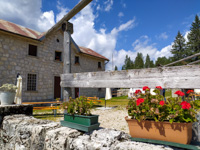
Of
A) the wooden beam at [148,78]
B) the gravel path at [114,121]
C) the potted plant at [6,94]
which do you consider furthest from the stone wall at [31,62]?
the wooden beam at [148,78]

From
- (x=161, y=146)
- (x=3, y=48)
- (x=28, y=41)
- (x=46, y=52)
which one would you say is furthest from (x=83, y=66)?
(x=161, y=146)

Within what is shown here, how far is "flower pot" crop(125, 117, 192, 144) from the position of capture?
1.17 m

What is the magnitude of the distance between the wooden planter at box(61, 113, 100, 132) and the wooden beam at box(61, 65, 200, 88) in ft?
Answer: 1.74

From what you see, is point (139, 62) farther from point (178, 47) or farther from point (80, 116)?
point (80, 116)

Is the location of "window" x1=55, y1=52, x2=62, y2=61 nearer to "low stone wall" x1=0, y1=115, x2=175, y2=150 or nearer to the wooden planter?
"low stone wall" x1=0, y1=115, x2=175, y2=150

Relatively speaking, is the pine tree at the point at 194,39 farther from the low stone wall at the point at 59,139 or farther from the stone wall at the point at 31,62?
the low stone wall at the point at 59,139

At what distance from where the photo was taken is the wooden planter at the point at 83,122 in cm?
166

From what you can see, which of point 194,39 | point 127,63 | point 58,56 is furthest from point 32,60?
point 127,63

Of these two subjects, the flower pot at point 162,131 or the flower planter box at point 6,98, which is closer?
the flower pot at point 162,131

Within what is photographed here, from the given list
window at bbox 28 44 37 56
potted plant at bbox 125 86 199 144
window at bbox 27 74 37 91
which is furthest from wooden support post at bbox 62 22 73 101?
window at bbox 28 44 37 56

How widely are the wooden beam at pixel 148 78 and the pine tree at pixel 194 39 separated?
144 feet

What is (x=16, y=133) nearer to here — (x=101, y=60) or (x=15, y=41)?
(x=15, y=41)

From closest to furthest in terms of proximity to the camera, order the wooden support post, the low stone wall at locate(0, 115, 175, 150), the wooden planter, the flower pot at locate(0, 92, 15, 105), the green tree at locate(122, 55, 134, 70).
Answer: the low stone wall at locate(0, 115, 175, 150), the wooden planter, the flower pot at locate(0, 92, 15, 105), the wooden support post, the green tree at locate(122, 55, 134, 70)

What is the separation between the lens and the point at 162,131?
125 centimetres
